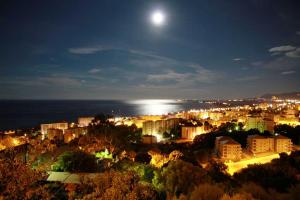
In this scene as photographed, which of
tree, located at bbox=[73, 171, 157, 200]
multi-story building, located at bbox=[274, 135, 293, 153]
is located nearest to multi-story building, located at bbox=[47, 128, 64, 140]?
multi-story building, located at bbox=[274, 135, 293, 153]

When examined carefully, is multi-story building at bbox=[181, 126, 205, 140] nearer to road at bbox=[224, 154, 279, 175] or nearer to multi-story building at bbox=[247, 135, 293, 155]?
multi-story building at bbox=[247, 135, 293, 155]

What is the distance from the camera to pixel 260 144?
20.7 meters

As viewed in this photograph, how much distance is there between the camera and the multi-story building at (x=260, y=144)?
20453 mm

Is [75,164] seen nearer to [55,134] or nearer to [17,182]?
[17,182]

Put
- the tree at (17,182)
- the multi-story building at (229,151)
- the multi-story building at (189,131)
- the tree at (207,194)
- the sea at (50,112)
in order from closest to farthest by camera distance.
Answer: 1. the tree at (17,182)
2. the tree at (207,194)
3. the multi-story building at (229,151)
4. the multi-story building at (189,131)
5. the sea at (50,112)

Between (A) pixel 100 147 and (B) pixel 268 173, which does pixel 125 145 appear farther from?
(B) pixel 268 173

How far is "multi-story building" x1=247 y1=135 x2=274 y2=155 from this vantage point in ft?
67.1

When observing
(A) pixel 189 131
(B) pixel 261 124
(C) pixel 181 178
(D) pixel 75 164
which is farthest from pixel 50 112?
(C) pixel 181 178

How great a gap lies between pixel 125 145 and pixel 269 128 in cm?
1699

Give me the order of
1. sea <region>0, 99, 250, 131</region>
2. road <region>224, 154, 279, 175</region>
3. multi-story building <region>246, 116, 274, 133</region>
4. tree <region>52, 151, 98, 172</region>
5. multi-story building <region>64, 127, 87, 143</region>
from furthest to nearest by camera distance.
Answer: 1. sea <region>0, 99, 250, 131</region>
2. multi-story building <region>246, 116, 274, 133</region>
3. multi-story building <region>64, 127, 87, 143</region>
4. road <region>224, 154, 279, 175</region>
5. tree <region>52, 151, 98, 172</region>

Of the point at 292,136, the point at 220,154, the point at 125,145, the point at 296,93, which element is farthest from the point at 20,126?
the point at 296,93

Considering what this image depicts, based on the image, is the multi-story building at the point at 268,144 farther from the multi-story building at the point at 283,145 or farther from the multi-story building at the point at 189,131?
the multi-story building at the point at 189,131

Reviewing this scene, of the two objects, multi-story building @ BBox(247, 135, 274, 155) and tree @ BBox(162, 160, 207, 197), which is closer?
Result: tree @ BBox(162, 160, 207, 197)

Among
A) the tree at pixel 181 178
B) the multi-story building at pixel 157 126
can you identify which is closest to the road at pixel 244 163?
the tree at pixel 181 178
